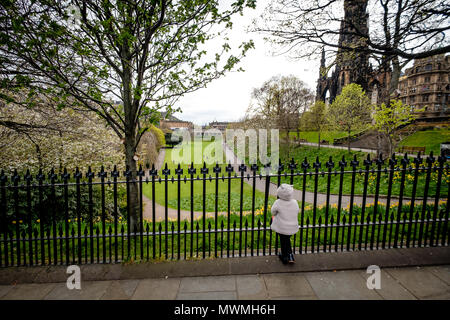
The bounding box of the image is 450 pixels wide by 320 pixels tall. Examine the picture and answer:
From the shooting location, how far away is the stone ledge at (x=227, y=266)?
3410mm

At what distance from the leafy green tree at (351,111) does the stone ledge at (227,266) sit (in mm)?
21198

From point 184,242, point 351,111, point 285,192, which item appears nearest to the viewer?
point 285,192

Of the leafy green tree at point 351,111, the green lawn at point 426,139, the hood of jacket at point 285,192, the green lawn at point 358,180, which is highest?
the leafy green tree at point 351,111

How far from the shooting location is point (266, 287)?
3105 millimetres

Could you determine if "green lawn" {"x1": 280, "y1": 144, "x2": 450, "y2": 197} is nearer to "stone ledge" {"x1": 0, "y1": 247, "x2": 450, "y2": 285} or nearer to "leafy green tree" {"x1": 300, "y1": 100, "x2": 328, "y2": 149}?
"stone ledge" {"x1": 0, "y1": 247, "x2": 450, "y2": 285}

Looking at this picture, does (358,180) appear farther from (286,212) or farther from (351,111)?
(286,212)

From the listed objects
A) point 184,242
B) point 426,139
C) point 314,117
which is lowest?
point 184,242

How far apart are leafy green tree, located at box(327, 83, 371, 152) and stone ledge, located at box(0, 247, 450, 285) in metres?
21.2

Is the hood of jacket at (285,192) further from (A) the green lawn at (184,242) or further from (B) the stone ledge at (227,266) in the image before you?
(B) the stone ledge at (227,266)

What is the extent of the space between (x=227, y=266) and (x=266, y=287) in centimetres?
70

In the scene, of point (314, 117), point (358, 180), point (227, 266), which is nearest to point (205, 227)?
point (227, 266)

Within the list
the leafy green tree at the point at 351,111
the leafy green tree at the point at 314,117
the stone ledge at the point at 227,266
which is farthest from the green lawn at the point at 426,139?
the stone ledge at the point at 227,266
